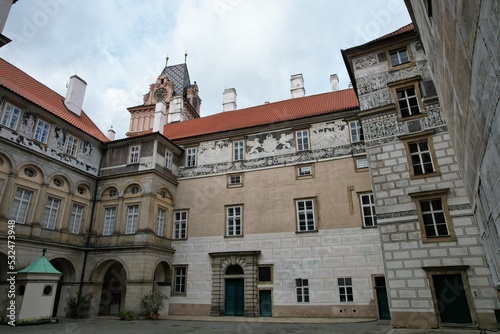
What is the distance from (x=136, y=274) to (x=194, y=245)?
364cm

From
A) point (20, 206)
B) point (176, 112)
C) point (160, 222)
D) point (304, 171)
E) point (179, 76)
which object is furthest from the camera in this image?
point (179, 76)

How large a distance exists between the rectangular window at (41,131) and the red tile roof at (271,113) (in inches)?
301

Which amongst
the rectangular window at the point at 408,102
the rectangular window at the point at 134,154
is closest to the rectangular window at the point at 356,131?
the rectangular window at the point at 408,102

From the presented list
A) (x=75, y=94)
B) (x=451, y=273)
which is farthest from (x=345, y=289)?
(x=75, y=94)

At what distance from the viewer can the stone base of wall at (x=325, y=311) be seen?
49.9 feet

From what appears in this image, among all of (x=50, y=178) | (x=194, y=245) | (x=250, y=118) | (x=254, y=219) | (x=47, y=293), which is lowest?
(x=47, y=293)

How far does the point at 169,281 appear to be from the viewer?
19.0 meters

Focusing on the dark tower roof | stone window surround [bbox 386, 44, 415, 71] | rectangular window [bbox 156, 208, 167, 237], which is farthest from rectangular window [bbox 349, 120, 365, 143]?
the dark tower roof

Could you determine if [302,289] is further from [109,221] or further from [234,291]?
[109,221]

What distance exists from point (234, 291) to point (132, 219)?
7113 mm

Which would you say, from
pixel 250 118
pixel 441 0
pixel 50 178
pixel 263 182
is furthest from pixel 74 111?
pixel 441 0

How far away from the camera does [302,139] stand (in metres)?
19.3

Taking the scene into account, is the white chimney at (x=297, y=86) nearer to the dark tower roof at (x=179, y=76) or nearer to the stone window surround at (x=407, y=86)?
the stone window surround at (x=407, y=86)

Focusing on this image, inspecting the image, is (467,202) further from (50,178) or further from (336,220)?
(50,178)
